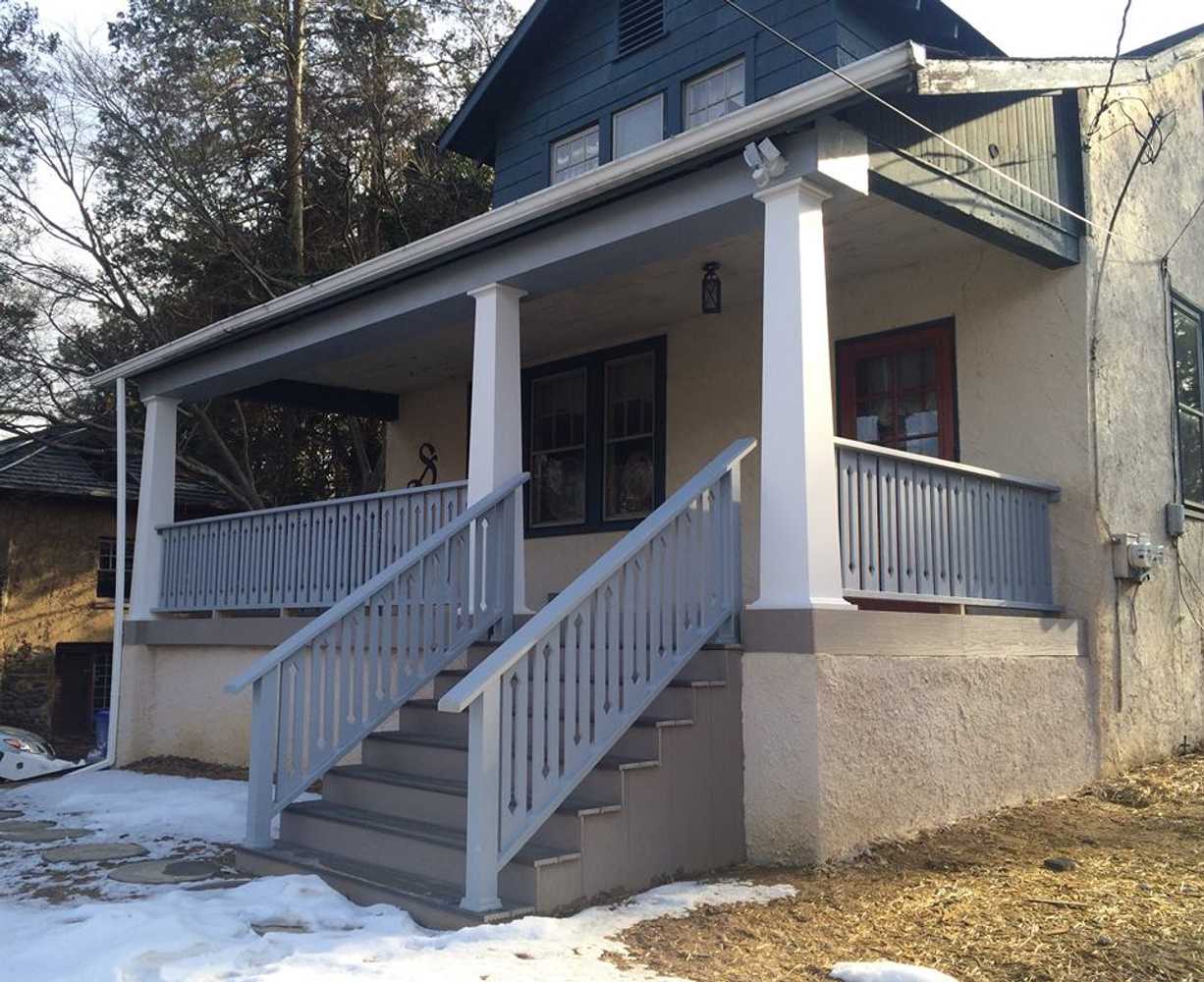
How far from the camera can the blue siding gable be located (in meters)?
9.63

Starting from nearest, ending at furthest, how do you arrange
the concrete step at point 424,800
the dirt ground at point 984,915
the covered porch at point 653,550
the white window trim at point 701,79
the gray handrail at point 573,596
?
the dirt ground at point 984,915 < the gray handrail at point 573,596 < the concrete step at point 424,800 < the covered porch at point 653,550 < the white window trim at point 701,79

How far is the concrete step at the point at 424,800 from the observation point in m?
5.02

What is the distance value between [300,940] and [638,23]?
897 centimetres

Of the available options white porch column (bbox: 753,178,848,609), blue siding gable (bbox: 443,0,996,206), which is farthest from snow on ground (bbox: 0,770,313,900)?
blue siding gable (bbox: 443,0,996,206)

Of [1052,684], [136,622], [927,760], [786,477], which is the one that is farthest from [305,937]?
[136,622]

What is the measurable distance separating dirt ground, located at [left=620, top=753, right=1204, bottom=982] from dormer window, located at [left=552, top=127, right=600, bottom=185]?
722 centimetres

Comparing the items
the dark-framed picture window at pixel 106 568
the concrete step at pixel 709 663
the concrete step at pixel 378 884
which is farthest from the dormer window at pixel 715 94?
the dark-framed picture window at pixel 106 568

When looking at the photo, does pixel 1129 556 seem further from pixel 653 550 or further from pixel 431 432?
pixel 431 432

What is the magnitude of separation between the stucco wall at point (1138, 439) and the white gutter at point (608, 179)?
9.95ft

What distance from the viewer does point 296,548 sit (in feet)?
31.5

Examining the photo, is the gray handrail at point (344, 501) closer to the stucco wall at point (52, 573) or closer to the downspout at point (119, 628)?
the downspout at point (119, 628)

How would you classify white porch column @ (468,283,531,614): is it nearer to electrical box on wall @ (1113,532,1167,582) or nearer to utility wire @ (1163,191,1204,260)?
electrical box on wall @ (1113,532,1167,582)

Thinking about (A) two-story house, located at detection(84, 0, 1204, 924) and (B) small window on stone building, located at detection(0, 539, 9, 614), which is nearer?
(A) two-story house, located at detection(84, 0, 1204, 924)

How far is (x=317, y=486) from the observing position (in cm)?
2025
